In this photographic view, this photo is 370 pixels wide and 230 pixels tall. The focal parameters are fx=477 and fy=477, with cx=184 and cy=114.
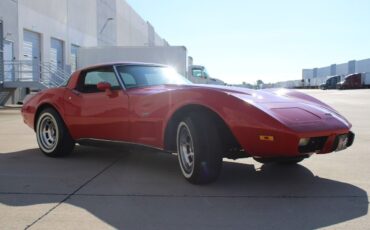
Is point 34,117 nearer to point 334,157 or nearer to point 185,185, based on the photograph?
point 185,185

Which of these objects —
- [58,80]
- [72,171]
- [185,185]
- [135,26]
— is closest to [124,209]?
[185,185]

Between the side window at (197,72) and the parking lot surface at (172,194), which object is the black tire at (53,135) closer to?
the parking lot surface at (172,194)

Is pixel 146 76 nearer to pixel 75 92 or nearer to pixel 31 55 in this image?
pixel 75 92

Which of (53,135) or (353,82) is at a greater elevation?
(353,82)

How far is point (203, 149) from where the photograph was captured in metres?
4.71

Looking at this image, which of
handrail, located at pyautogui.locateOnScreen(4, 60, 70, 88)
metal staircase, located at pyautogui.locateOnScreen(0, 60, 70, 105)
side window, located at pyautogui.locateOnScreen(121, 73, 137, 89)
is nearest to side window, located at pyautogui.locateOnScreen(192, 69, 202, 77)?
handrail, located at pyautogui.locateOnScreen(4, 60, 70, 88)

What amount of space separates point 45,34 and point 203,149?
22914 millimetres

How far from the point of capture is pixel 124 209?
410 cm

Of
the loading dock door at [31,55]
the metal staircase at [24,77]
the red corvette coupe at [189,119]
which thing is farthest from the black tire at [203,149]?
the loading dock door at [31,55]

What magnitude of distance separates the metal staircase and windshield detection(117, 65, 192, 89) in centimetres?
1514

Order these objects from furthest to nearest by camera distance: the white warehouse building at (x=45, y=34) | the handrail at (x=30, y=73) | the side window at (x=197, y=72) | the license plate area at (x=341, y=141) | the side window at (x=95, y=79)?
the side window at (x=197, y=72), the handrail at (x=30, y=73), the white warehouse building at (x=45, y=34), the side window at (x=95, y=79), the license plate area at (x=341, y=141)

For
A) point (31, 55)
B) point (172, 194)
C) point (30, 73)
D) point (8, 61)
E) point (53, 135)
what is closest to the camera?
point (172, 194)

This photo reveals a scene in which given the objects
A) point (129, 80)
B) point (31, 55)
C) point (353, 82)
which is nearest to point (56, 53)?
point (31, 55)

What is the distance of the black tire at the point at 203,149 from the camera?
4.70 m
